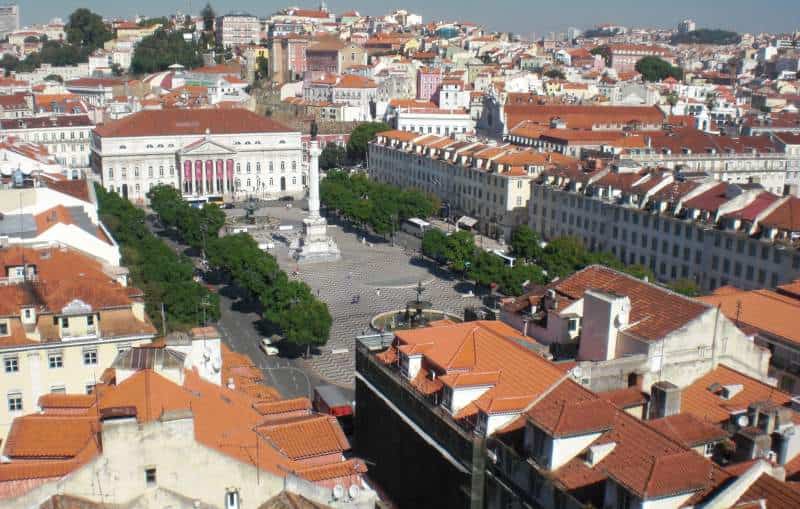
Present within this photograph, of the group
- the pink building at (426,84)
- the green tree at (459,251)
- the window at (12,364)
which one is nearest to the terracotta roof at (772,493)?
the window at (12,364)

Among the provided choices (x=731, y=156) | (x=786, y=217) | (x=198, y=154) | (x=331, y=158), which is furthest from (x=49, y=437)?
(x=331, y=158)

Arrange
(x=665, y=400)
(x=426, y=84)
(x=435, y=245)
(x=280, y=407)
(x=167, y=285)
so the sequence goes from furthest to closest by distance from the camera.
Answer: (x=426, y=84) → (x=435, y=245) → (x=167, y=285) → (x=280, y=407) → (x=665, y=400)

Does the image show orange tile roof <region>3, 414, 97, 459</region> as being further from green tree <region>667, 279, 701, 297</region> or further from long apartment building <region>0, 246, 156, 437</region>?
green tree <region>667, 279, 701, 297</region>

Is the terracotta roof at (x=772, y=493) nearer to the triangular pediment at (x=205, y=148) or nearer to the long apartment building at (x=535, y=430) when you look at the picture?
the long apartment building at (x=535, y=430)

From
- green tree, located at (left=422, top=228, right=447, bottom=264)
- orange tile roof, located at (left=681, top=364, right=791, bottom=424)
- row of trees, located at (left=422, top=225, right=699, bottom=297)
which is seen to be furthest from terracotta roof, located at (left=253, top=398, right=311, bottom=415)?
green tree, located at (left=422, top=228, right=447, bottom=264)

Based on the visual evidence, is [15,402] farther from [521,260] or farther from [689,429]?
[521,260]

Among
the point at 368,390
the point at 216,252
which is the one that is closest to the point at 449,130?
the point at 216,252
